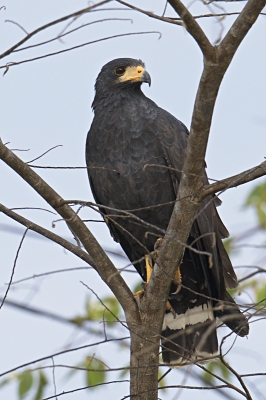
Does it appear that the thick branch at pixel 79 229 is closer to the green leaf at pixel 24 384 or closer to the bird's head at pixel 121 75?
the green leaf at pixel 24 384

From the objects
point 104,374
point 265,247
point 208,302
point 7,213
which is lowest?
point 265,247

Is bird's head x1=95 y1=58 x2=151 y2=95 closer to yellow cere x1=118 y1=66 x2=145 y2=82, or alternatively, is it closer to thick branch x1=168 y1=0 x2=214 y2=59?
yellow cere x1=118 y1=66 x2=145 y2=82

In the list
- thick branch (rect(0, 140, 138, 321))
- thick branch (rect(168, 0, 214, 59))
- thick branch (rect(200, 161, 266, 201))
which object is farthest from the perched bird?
thick branch (rect(168, 0, 214, 59))

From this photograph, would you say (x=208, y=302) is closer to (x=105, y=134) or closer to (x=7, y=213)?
(x=105, y=134)

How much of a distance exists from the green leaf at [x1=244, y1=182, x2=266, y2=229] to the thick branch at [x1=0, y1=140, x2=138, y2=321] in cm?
135

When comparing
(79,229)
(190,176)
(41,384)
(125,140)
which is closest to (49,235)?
(79,229)

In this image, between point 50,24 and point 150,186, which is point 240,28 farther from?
point 150,186

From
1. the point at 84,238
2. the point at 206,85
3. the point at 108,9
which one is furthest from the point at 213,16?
the point at 84,238

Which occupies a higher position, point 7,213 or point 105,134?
point 105,134

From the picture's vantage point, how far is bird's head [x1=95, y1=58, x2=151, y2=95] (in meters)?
4.93

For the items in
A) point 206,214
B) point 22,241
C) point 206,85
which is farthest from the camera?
point 206,214

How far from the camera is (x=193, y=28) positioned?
2.54 meters

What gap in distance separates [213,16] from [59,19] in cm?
85

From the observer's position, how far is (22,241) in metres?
3.09
